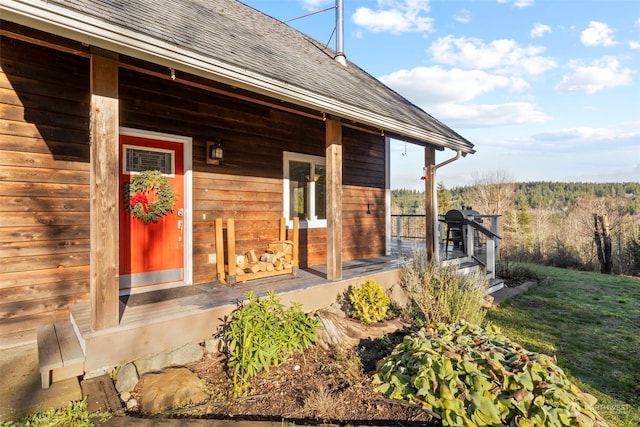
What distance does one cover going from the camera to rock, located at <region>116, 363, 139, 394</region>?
2.70m

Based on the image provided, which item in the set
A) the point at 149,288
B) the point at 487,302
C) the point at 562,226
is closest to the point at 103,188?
the point at 149,288

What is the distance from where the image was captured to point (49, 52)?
3.53m

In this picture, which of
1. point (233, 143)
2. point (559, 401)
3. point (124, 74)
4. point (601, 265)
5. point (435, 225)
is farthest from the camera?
point (601, 265)

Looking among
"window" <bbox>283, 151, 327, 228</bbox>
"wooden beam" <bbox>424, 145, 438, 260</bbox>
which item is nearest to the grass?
"wooden beam" <bbox>424, 145, 438, 260</bbox>

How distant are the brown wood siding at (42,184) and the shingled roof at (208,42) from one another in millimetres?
1190

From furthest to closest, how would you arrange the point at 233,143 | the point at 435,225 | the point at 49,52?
the point at 435,225, the point at 233,143, the point at 49,52

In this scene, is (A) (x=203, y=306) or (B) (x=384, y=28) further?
(B) (x=384, y=28)

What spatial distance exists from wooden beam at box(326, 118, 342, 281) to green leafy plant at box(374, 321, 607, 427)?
7.15 feet

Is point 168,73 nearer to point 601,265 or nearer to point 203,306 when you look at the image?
point 203,306

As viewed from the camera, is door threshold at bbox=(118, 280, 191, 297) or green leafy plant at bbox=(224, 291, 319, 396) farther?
door threshold at bbox=(118, 280, 191, 297)

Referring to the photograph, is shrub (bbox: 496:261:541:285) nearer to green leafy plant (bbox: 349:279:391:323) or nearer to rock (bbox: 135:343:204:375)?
green leafy plant (bbox: 349:279:391:323)

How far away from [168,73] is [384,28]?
6.98 m

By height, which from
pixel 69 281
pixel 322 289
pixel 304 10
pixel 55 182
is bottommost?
pixel 322 289

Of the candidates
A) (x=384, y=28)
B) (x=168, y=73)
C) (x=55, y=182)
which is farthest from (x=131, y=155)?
(x=384, y=28)
